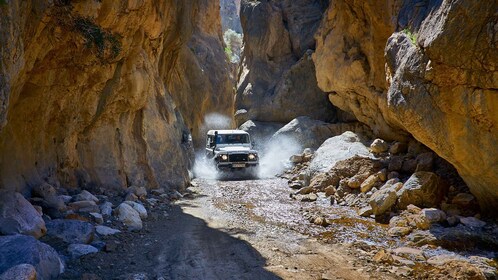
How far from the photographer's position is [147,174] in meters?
12.8

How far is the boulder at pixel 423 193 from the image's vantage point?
32.4 feet

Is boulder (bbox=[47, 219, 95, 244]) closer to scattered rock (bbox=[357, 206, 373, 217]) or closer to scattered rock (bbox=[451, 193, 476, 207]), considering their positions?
scattered rock (bbox=[357, 206, 373, 217])

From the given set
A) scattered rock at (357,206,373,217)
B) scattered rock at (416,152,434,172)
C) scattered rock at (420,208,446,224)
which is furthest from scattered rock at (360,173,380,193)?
scattered rock at (420,208,446,224)

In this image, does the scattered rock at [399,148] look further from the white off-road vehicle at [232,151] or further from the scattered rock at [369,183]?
the white off-road vehicle at [232,151]

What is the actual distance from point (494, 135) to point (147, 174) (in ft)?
30.9

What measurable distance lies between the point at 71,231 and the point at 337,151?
12.0 meters

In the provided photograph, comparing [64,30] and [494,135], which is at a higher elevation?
[64,30]

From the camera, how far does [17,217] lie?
5.47 metres

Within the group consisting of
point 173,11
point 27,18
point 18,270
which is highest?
point 173,11

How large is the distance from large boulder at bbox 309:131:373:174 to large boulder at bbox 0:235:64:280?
1096 centimetres

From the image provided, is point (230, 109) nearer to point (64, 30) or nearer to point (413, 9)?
point (413, 9)

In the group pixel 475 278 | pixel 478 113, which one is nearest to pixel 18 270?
pixel 475 278

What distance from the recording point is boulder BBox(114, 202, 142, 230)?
25.4ft

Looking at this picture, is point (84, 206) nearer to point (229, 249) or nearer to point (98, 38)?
point (229, 249)
